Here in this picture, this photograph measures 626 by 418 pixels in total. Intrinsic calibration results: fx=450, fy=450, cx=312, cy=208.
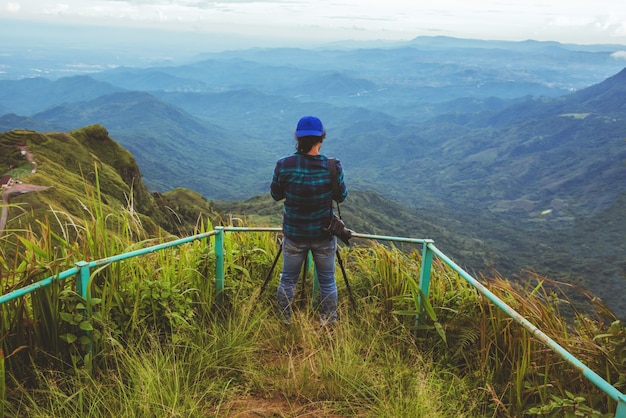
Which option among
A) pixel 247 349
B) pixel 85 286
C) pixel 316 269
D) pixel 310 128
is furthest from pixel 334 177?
pixel 85 286

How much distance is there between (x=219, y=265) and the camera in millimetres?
4539

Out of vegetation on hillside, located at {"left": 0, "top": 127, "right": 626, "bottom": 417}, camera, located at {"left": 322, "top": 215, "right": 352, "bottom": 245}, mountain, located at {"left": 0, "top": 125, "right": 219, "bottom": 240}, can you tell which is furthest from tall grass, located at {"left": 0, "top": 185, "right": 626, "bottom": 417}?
mountain, located at {"left": 0, "top": 125, "right": 219, "bottom": 240}

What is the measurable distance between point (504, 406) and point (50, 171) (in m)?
60.2

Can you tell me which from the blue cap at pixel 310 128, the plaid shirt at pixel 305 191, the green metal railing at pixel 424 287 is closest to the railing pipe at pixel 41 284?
the green metal railing at pixel 424 287

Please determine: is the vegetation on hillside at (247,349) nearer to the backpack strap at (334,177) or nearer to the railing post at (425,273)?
the railing post at (425,273)

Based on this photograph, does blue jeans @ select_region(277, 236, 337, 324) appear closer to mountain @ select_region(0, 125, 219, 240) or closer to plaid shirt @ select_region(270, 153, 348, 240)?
plaid shirt @ select_region(270, 153, 348, 240)

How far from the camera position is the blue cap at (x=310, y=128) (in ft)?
13.5

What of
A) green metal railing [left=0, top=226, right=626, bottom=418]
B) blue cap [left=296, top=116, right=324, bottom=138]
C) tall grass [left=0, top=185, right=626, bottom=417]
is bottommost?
tall grass [left=0, top=185, right=626, bottom=417]

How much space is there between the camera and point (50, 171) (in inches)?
2104

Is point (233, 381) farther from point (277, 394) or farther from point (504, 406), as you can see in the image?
point (504, 406)

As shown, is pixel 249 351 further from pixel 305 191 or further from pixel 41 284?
pixel 41 284

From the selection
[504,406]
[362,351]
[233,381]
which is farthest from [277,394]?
[504,406]

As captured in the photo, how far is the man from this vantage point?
421cm

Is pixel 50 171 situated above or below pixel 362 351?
below
